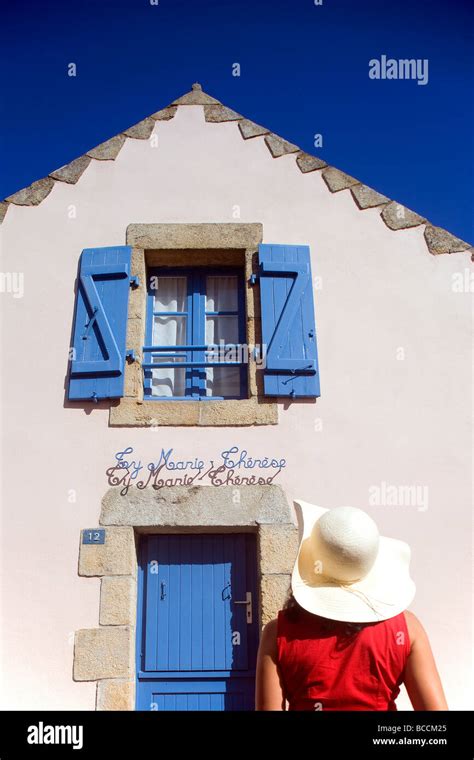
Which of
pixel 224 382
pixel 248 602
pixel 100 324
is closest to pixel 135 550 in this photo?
pixel 248 602

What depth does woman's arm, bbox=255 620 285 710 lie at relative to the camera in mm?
1805

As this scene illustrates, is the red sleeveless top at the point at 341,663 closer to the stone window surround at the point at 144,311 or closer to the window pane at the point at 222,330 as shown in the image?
the stone window surround at the point at 144,311

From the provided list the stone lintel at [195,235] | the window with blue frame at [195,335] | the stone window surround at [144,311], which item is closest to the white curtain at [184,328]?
the window with blue frame at [195,335]

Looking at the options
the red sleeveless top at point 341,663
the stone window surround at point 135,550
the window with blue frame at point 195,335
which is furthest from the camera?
the window with blue frame at point 195,335

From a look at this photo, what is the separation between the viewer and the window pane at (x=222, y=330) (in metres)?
5.19

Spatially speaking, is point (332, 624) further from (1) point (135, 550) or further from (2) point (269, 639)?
(1) point (135, 550)

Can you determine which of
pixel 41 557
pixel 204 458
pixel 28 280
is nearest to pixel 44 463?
pixel 41 557

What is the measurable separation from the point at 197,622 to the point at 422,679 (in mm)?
2793

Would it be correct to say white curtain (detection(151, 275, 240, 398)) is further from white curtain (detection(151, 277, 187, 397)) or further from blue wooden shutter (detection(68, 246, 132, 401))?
blue wooden shutter (detection(68, 246, 132, 401))

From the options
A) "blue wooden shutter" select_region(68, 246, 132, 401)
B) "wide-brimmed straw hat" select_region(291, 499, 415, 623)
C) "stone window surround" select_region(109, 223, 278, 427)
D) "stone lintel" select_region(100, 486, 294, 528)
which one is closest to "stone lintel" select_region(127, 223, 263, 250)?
"stone window surround" select_region(109, 223, 278, 427)

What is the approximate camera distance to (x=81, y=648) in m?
4.13

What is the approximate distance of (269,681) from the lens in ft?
5.97

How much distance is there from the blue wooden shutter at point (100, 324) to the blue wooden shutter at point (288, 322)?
115 centimetres

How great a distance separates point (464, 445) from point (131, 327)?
2.78 metres
